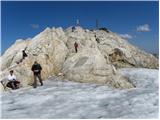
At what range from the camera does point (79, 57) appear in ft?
130

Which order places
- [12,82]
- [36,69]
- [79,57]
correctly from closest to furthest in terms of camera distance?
1. [12,82]
2. [36,69]
3. [79,57]

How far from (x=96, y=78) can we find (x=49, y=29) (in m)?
14.2

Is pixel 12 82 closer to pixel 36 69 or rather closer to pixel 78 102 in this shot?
pixel 36 69

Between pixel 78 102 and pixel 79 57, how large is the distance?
12.9m

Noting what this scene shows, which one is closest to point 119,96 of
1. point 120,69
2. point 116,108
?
point 116,108

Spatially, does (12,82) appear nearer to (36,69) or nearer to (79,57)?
(36,69)

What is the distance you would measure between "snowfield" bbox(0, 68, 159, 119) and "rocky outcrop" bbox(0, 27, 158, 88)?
7.37 ft

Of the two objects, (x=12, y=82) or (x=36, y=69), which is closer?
(x=12, y=82)

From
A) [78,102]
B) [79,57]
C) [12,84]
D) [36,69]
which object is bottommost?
[78,102]

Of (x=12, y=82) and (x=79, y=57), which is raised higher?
(x=79, y=57)

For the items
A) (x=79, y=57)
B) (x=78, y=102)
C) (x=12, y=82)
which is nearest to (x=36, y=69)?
(x=12, y=82)

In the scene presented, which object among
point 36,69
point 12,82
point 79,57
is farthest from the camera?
point 79,57

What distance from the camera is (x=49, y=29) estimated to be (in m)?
48.0

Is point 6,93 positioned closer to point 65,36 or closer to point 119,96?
point 119,96
